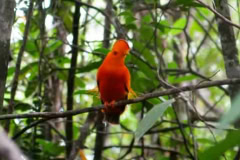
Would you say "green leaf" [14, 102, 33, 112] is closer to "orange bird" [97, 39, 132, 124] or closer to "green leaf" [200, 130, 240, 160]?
"orange bird" [97, 39, 132, 124]

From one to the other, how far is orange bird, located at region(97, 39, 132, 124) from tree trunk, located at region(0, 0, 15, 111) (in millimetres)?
951

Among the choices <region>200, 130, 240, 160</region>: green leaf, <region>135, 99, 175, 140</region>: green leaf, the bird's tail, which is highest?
<region>135, 99, 175, 140</region>: green leaf

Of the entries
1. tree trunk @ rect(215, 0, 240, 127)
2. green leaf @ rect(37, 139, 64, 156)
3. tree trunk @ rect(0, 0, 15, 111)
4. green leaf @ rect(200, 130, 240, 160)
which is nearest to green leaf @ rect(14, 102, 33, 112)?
green leaf @ rect(37, 139, 64, 156)

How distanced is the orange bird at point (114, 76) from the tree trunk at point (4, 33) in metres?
0.95

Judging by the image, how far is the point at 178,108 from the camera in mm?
4508

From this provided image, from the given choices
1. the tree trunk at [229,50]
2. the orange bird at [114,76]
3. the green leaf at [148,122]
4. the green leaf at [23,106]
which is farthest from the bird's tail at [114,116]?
the green leaf at [148,122]

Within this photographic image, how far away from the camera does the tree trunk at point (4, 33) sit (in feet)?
6.40


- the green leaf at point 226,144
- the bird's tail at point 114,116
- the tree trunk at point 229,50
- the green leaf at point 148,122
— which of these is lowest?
the bird's tail at point 114,116

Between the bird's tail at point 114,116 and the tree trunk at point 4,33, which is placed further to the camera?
the bird's tail at point 114,116

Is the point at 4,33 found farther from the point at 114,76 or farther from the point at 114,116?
the point at 114,116

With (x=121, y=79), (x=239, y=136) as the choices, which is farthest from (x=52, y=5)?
(x=239, y=136)

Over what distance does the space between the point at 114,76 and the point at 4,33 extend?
109 centimetres

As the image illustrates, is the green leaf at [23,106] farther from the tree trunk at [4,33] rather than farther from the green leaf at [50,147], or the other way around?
the tree trunk at [4,33]

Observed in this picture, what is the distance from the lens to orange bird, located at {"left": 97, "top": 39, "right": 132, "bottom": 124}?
9.20 ft
